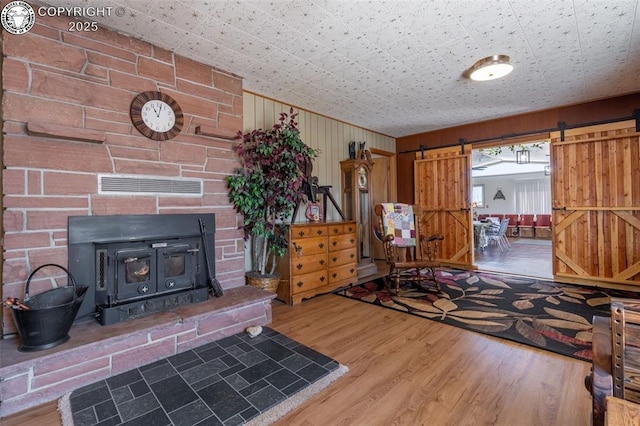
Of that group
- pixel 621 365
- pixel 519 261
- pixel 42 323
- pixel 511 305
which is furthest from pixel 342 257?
pixel 519 261

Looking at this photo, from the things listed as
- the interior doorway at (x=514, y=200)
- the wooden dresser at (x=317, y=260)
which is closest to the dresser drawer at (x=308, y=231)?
the wooden dresser at (x=317, y=260)

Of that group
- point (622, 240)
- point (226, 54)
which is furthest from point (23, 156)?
point (622, 240)

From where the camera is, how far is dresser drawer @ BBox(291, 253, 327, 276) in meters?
3.09

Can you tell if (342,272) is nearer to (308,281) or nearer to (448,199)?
(308,281)

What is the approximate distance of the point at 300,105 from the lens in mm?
3824

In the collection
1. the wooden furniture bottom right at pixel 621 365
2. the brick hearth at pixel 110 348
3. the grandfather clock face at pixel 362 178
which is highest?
the grandfather clock face at pixel 362 178

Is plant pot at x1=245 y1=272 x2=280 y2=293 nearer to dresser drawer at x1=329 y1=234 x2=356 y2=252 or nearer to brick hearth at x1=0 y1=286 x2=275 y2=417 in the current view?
brick hearth at x1=0 y1=286 x2=275 y2=417

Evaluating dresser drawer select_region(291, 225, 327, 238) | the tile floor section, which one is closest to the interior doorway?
dresser drawer select_region(291, 225, 327, 238)

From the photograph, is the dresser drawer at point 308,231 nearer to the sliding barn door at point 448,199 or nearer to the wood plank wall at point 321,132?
the wood plank wall at point 321,132

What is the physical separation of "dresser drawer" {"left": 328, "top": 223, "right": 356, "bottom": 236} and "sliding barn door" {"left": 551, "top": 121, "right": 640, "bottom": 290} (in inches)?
115

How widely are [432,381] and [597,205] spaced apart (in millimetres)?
3766

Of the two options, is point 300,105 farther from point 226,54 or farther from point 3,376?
point 3,376

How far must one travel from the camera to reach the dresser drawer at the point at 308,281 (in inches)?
121
